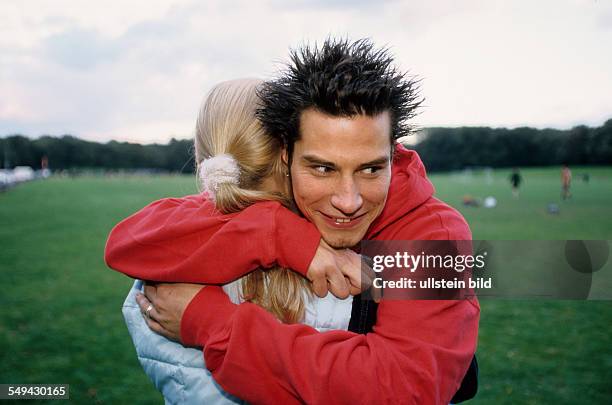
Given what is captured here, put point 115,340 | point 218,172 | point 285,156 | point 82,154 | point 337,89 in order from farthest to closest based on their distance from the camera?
point 82,154, point 115,340, point 285,156, point 218,172, point 337,89

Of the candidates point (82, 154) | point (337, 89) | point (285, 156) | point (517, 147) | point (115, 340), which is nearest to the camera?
point (337, 89)

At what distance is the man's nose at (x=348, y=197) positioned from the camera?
1866mm

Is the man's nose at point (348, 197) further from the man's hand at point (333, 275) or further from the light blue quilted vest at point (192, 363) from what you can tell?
the light blue quilted vest at point (192, 363)

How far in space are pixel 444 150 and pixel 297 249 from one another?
7898cm

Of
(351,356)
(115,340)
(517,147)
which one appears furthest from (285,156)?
(517,147)

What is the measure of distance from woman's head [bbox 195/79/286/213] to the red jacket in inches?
3.7

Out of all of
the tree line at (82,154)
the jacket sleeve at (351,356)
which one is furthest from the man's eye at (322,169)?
the tree line at (82,154)

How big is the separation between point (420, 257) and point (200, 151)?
3.46 feet

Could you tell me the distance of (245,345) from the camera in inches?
67.6

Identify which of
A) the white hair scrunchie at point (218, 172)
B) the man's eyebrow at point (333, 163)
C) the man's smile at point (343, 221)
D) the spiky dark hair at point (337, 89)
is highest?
the spiky dark hair at point (337, 89)

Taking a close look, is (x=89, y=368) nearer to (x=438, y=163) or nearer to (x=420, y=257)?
(x=420, y=257)

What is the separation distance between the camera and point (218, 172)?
1.99 metres

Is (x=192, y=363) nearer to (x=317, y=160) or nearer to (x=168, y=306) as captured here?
(x=168, y=306)

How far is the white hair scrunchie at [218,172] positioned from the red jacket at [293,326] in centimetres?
10
